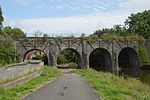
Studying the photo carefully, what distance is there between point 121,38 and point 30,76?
32.2 m

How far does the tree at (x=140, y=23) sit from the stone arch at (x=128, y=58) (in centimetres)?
557

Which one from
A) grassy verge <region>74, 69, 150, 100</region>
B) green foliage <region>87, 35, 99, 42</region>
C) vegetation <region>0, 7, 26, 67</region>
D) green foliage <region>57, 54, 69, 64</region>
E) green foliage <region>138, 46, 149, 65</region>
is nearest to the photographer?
grassy verge <region>74, 69, 150, 100</region>

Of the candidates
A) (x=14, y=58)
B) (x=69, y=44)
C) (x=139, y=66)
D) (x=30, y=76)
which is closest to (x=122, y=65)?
(x=139, y=66)

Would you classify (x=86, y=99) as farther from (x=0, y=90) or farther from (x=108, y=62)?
(x=108, y=62)

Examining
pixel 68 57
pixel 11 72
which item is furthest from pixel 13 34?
pixel 11 72

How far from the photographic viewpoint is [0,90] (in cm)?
1051

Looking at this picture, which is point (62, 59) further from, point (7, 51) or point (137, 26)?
point (7, 51)

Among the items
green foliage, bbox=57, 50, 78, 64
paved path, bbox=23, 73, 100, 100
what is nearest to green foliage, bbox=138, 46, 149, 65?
green foliage, bbox=57, 50, 78, 64

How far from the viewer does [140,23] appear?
185 ft

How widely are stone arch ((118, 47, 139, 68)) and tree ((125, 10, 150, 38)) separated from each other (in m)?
5.57

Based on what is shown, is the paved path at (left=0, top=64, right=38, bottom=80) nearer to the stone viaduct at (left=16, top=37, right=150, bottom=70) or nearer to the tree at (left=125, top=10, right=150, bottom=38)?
the stone viaduct at (left=16, top=37, right=150, bottom=70)

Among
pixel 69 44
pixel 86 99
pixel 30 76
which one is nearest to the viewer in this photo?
pixel 86 99

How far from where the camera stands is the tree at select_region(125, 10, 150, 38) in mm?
54062

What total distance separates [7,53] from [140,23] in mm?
34248
